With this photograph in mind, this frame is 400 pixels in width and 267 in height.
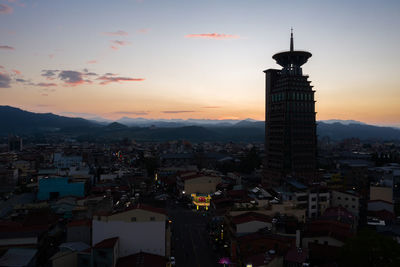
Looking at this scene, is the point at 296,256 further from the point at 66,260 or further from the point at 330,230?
the point at 66,260

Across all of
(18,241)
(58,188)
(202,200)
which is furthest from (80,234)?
(202,200)

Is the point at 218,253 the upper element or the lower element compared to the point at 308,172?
lower

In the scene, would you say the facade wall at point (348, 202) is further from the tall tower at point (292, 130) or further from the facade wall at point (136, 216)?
the facade wall at point (136, 216)

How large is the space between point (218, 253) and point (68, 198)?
27661 mm

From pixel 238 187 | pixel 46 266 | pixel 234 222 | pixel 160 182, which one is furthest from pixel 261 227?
pixel 160 182

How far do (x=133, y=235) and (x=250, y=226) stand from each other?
38.0 ft

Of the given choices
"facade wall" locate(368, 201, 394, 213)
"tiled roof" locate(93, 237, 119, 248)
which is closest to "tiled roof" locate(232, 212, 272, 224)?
"tiled roof" locate(93, 237, 119, 248)

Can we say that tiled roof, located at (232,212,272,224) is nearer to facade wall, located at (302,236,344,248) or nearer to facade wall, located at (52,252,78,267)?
facade wall, located at (302,236,344,248)

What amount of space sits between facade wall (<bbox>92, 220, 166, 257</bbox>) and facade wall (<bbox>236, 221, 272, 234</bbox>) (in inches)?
302

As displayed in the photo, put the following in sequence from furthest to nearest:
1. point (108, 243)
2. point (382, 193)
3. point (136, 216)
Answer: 1. point (382, 193)
2. point (136, 216)
3. point (108, 243)

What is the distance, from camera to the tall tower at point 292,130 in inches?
2844

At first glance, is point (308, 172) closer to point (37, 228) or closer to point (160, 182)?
point (160, 182)

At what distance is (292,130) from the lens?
72438mm

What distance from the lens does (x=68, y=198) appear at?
171 ft
